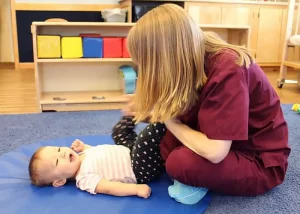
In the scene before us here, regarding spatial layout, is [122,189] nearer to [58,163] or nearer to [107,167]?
[107,167]

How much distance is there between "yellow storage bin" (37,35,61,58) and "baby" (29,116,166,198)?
98cm

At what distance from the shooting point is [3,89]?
8.57ft

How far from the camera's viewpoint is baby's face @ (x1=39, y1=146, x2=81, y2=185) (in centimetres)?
95

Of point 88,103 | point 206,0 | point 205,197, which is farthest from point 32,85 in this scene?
point 205,197

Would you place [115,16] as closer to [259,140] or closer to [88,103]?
[88,103]

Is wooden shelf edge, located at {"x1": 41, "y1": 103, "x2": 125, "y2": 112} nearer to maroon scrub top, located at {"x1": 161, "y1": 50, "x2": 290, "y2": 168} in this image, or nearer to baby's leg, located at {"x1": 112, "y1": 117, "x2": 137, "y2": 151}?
baby's leg, located at {"x1": 112, "y1": 117, "x2": 137, "y2": 151}

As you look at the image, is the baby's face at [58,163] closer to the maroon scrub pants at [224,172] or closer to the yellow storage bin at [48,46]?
the maroon scrub pants at [224,172]

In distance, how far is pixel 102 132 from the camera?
60.0 inches

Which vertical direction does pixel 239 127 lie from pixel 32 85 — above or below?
above

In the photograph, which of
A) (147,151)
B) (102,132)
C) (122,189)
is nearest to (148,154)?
(147,151)

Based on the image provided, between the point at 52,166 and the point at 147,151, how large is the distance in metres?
0.27

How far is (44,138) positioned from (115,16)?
99 cm

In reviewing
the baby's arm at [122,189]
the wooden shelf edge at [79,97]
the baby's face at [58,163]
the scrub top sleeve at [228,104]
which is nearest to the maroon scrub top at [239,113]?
the scrub top sleeve at [228,104]

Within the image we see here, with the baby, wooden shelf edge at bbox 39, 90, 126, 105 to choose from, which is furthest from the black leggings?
wooden shelf edge at bbox 39, 90, 126, 105
